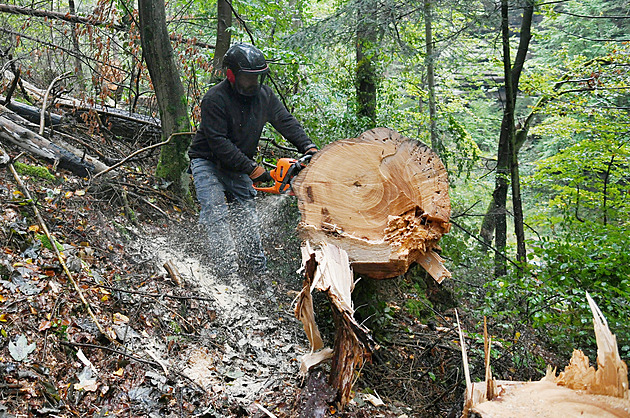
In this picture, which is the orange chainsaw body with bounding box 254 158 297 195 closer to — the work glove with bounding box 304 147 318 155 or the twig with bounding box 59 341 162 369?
the work glove with bounding box 304 147 318 155

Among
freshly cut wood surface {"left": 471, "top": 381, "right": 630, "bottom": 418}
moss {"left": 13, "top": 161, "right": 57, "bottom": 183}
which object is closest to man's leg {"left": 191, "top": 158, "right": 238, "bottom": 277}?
moss {"left": 13, "top": 161, "right": 57, "bottom": 183}

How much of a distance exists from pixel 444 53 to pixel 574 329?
435 centimetres

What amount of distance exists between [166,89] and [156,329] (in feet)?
10.7

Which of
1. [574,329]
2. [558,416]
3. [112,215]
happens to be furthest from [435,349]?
[112,215]

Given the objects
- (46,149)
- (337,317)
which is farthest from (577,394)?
(46,149)

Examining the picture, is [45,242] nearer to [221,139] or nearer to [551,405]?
[221,139]

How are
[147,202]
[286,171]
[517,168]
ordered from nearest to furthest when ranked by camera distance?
[286,171]
[147,202]
[517,168]

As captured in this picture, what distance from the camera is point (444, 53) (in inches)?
263

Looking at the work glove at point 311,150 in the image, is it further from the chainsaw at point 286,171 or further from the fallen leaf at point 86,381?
the fallen leaf at point 86,381

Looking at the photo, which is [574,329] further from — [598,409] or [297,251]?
[297,251]

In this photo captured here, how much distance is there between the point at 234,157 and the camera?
4.40 m

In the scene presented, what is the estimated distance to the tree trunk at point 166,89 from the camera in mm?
5207

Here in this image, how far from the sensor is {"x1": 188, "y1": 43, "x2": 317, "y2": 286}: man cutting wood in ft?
14.2

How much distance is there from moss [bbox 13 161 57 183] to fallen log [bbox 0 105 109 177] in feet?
1.16
